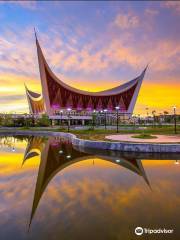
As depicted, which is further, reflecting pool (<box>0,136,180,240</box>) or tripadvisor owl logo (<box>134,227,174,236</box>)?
reflecting pool (<box>0,136,180,240</box>)

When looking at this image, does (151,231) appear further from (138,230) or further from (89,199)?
(89,199)

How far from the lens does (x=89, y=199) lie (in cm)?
616

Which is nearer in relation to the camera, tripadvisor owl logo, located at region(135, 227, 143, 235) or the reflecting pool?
tripadvisor owl logo, located at region(135, 227, 143, 235)

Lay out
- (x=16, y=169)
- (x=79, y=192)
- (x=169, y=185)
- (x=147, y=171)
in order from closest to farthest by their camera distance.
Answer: (x=79, y=192) → (x=169, y=185) → (x=147, y=171) → (x=16, y=169)

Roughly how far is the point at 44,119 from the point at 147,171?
122 feet

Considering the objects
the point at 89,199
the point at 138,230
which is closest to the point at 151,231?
the point at 138,230

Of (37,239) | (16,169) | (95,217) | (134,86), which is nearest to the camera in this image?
(37,239)

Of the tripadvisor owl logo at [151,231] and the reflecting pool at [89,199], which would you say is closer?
the tripadvisor owl logo at [151,231]

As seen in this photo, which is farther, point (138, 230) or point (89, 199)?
point (89, 199)

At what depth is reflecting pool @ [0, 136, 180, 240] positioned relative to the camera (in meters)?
4.50

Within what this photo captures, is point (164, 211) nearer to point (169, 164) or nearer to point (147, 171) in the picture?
point (147, 171)

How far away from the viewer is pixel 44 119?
4469 cm

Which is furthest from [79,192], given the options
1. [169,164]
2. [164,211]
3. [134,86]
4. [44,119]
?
[134,86]

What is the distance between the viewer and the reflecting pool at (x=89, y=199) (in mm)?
4496
